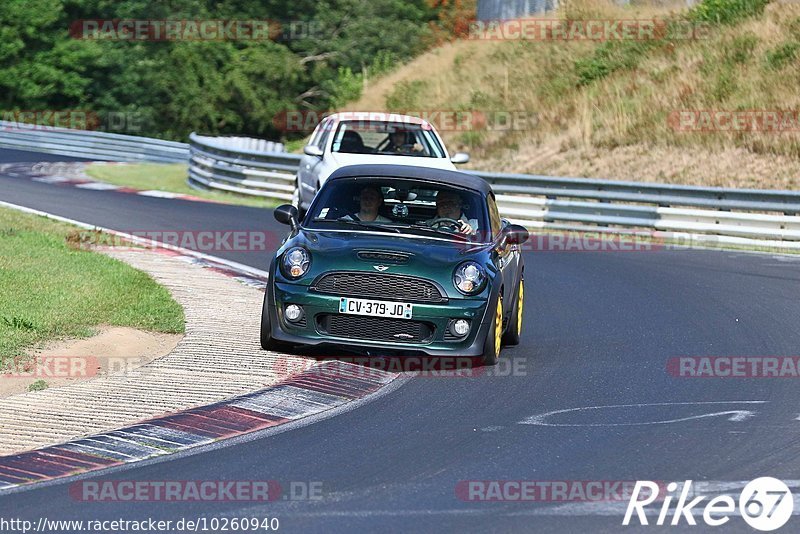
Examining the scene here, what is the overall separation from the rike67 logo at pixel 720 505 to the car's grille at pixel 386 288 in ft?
11.4

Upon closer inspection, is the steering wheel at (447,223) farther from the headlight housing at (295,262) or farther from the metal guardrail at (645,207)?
the metal guardrail at (645,207)

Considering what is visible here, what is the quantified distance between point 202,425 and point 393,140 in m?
12.0

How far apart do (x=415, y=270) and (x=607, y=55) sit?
86.8ft

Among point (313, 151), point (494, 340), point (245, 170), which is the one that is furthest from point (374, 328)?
point (245, 170)

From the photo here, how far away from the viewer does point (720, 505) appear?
6887 millimetres

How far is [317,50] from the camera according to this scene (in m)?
63.7

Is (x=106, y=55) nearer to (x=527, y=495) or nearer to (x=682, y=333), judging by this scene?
(x=682, y=333)

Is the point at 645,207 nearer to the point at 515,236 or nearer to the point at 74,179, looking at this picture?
the point at 515,236

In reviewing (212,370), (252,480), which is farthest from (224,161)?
(252,480)

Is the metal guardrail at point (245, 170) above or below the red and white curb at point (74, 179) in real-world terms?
above

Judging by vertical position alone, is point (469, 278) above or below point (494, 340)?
above

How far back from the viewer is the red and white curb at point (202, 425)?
24.3 feet

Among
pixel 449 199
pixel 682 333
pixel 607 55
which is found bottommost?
pixel 682 333

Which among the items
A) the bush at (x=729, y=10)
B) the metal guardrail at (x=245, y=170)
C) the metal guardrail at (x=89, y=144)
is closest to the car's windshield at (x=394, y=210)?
the metal guardrail at (x=245, y=170)
